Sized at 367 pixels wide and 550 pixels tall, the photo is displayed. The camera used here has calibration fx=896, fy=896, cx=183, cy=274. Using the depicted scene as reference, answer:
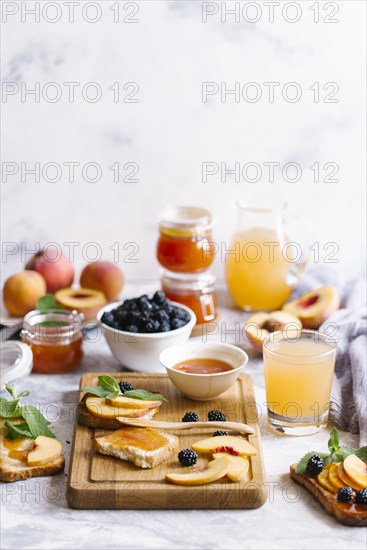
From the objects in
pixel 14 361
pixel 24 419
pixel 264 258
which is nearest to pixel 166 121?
pixel 264 258

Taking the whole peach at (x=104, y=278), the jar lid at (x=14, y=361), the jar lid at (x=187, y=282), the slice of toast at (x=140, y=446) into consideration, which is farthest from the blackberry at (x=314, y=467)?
the whole peach at (x=104, y=278)

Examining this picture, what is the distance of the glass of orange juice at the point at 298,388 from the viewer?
1.80 metres

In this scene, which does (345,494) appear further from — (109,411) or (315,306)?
(315,306)

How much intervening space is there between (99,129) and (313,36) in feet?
2.13

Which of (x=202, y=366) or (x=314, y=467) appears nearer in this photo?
(x=314, y=467)

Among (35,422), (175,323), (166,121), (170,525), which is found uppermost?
(166,121)

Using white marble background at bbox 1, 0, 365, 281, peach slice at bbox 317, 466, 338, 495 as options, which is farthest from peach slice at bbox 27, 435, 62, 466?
white marble background at bbox 1, 0, 365, 281

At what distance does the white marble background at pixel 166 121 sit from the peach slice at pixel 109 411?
91cm

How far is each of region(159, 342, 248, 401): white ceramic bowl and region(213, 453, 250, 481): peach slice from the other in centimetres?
24

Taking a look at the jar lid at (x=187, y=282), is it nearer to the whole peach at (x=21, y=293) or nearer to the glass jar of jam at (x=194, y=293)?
the glass jar of jam at (x=194, y=293)

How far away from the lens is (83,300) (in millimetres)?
2365

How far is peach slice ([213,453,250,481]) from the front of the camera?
1574 millimetres

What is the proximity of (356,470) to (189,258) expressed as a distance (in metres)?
0.91

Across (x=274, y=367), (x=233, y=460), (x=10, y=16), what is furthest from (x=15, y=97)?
(x=233, y=460)
